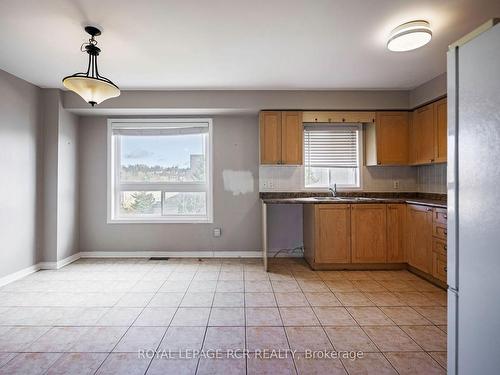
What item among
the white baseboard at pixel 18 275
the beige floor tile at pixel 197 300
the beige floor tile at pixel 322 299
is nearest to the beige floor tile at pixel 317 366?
the beige floor tile at pixel 322 299

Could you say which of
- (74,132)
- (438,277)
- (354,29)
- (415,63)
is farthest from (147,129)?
(438,277)

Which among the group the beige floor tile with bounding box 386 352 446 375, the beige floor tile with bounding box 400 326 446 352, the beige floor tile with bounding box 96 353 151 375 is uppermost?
the beige floor tile with bounding box 96 353 151 375

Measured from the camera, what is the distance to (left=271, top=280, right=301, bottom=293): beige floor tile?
2.98 m

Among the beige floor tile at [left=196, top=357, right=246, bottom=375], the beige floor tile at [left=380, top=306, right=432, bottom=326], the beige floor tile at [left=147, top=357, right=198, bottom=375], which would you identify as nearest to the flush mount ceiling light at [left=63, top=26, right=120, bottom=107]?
the beige floor tile at [left=147, top=357, right=198, bottom=375]

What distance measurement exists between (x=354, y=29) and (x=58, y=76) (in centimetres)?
347

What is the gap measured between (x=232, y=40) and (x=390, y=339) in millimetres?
2873

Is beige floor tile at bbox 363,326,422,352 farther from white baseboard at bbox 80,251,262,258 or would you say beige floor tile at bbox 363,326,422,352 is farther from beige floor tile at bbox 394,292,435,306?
white baseboard at bbox 80,251,262,258

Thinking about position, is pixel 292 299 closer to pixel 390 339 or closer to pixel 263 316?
pixel 263 316

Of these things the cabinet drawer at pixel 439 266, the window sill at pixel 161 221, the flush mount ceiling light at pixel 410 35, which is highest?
the flush mount ceiling light at pixel 410 35

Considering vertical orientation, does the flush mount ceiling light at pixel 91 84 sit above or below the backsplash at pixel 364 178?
above

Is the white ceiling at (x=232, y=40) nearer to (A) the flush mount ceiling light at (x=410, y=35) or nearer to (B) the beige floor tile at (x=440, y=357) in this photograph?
(A) the flush mount ceiling light at (x=410, y=35)

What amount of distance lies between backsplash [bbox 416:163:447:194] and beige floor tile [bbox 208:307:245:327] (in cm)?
314

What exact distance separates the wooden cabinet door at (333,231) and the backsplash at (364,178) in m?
0.76

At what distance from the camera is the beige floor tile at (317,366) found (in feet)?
5.55
